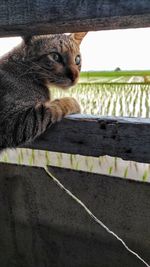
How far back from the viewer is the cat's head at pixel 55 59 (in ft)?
4.66

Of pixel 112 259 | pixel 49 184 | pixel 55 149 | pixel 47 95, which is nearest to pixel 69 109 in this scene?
pixel 55 149

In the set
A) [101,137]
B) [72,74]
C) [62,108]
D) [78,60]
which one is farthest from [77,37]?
[101,137]

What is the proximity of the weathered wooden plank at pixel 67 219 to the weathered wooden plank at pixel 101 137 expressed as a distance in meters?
0.52

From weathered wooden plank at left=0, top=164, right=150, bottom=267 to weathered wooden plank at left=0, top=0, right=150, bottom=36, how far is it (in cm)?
87

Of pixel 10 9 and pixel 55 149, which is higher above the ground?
pixel 10 9

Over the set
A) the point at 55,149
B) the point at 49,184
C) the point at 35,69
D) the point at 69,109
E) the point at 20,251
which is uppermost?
the point at 35,69

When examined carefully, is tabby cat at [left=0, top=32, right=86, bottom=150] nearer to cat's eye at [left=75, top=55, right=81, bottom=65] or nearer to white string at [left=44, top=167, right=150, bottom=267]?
cat's eye at [left=75, top=55, right=81, bottom=65]

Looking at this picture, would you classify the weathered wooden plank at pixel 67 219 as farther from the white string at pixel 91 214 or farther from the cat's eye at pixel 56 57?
the cat's eye at pixel 56 57

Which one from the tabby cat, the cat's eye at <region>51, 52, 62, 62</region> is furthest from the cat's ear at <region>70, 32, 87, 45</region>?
the cat's eye at <region>51, 52, 62, 62</region>

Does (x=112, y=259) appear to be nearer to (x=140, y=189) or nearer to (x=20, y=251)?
(x=140, y=189)

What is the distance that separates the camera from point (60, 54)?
56.7 inches

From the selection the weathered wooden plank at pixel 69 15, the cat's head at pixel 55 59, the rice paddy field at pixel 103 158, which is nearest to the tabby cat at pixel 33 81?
the cat's head at pixel 55 59

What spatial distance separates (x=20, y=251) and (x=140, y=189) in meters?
0.81

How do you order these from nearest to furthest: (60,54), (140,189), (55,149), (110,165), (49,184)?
(55,149) → (60,54) → (140,189) → (110,165) → (49,184)
